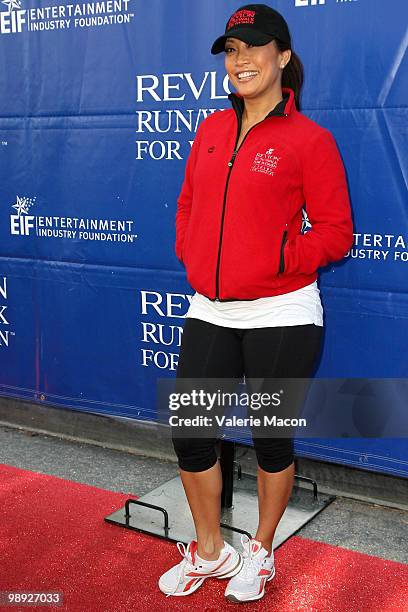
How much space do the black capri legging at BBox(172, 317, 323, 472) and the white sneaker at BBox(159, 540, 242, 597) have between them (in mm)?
296

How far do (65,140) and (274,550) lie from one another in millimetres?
1851

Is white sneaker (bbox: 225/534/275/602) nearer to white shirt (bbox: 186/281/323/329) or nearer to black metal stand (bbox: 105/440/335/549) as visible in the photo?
black metal stand (bbox: 105/440/335/549)

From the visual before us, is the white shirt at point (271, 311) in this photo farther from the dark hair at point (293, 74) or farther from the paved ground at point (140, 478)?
the paved ground at point (140, 478)

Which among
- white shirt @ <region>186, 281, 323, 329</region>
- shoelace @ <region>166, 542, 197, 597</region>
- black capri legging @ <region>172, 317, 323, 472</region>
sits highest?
white shirt @ <region>186, 281, 323, 329</region>

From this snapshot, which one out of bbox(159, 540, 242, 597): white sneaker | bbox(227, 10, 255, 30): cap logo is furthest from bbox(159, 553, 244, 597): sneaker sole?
bbox(227, 10, 255, 30): cap logo

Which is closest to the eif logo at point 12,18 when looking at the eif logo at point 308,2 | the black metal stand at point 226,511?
the eif logo at point 308,2

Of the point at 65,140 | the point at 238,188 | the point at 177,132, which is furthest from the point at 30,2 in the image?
the point at 238,188

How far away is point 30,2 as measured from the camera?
3312 millimetres

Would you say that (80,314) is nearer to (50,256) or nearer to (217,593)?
(50,256)

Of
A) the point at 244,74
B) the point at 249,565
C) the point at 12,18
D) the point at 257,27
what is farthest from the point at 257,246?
the point at 12,18

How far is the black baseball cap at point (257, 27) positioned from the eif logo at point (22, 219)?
1.55m

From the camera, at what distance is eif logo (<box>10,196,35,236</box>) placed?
3.49m

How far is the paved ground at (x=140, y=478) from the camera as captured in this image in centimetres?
270

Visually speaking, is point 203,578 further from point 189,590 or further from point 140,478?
point 140,478
